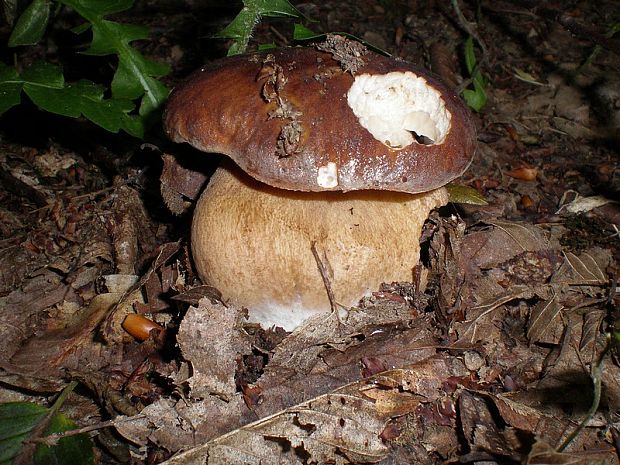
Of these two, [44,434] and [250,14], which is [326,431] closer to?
[44,434]

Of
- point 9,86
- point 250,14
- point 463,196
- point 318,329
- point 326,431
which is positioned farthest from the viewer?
point 250,14

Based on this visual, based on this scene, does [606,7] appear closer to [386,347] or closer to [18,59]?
[386,347]

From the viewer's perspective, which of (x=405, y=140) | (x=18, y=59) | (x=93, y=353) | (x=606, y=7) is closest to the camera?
(x=405, y=140)

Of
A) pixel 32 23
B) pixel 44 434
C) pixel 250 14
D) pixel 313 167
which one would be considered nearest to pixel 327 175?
pixel 313 167

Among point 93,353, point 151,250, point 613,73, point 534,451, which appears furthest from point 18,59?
point 613,73

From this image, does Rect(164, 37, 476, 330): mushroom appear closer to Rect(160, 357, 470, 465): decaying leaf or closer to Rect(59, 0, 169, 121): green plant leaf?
Rect(160, 357, 470, 465): decaying leaf

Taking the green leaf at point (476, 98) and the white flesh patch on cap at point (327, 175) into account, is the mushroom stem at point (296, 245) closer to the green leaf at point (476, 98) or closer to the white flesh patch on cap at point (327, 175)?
the white flesh patch on cap at point (327, 175)
